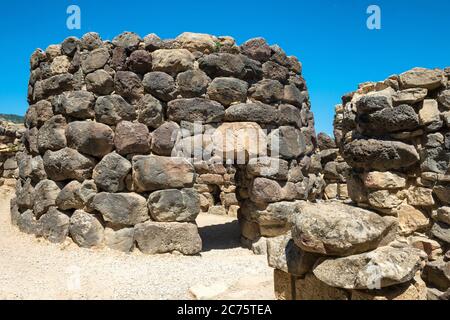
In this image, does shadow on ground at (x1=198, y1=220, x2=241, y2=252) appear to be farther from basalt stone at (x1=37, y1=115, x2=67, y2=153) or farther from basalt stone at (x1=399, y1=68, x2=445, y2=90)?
basalt stone at (x1=399, y1=68, x2=445, y2=90)

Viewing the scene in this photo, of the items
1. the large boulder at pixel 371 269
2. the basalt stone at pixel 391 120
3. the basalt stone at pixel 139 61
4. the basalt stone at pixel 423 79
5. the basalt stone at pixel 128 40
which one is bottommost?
the large boulder at pixel 371 269

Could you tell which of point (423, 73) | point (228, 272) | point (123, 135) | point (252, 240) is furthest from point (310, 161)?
point (423, 73)

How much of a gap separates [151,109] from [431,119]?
3928mm

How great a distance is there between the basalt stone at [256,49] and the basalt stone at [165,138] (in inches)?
75.6

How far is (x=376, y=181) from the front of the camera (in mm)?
3213

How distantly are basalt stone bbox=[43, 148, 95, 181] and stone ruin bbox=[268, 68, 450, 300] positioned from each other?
12.0 feet

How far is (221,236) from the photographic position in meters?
7.66

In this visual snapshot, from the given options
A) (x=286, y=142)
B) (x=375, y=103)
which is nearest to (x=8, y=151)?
(x=286, y=142)

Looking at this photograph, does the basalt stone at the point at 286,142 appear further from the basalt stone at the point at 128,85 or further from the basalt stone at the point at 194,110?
the basalt stone at the point at 128,85

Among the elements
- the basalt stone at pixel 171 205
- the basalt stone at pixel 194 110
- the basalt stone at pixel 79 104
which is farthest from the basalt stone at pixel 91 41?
the basalt stone at pixel 171 205

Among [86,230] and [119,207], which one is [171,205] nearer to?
[119,207]

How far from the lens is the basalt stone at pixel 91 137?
5.53m

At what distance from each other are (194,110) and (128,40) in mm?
1551

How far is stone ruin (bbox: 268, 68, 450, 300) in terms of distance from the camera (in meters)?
2.39
